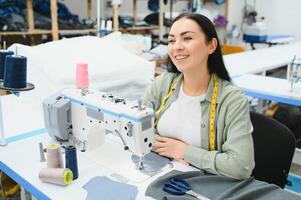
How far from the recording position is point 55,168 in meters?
1.05

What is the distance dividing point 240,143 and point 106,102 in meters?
0.49

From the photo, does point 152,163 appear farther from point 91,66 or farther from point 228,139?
point 91,66

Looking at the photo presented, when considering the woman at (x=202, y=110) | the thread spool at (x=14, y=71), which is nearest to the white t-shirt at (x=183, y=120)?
the woman at (x=202, y=110)

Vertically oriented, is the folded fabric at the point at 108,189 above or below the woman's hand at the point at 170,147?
below

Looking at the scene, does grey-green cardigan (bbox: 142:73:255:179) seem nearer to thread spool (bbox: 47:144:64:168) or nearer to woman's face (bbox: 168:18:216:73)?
woman's face (bbox: 168:18:216:73)

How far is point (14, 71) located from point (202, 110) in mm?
721

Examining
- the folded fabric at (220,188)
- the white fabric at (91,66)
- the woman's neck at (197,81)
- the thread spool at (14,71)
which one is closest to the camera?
the folded fabric at (220,188)

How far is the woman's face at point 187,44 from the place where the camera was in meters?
1.23

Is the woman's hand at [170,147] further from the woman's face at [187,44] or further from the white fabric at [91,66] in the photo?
the white fabric at [91,66]

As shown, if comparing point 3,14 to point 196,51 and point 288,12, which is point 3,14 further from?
point 288,12

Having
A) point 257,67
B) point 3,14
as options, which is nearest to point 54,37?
point 3,14

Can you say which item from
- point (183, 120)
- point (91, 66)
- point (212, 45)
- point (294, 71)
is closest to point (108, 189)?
point (183, 120)

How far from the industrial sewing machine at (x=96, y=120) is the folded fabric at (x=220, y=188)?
0.14 meters

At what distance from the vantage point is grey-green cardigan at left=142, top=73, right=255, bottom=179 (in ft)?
3.59
